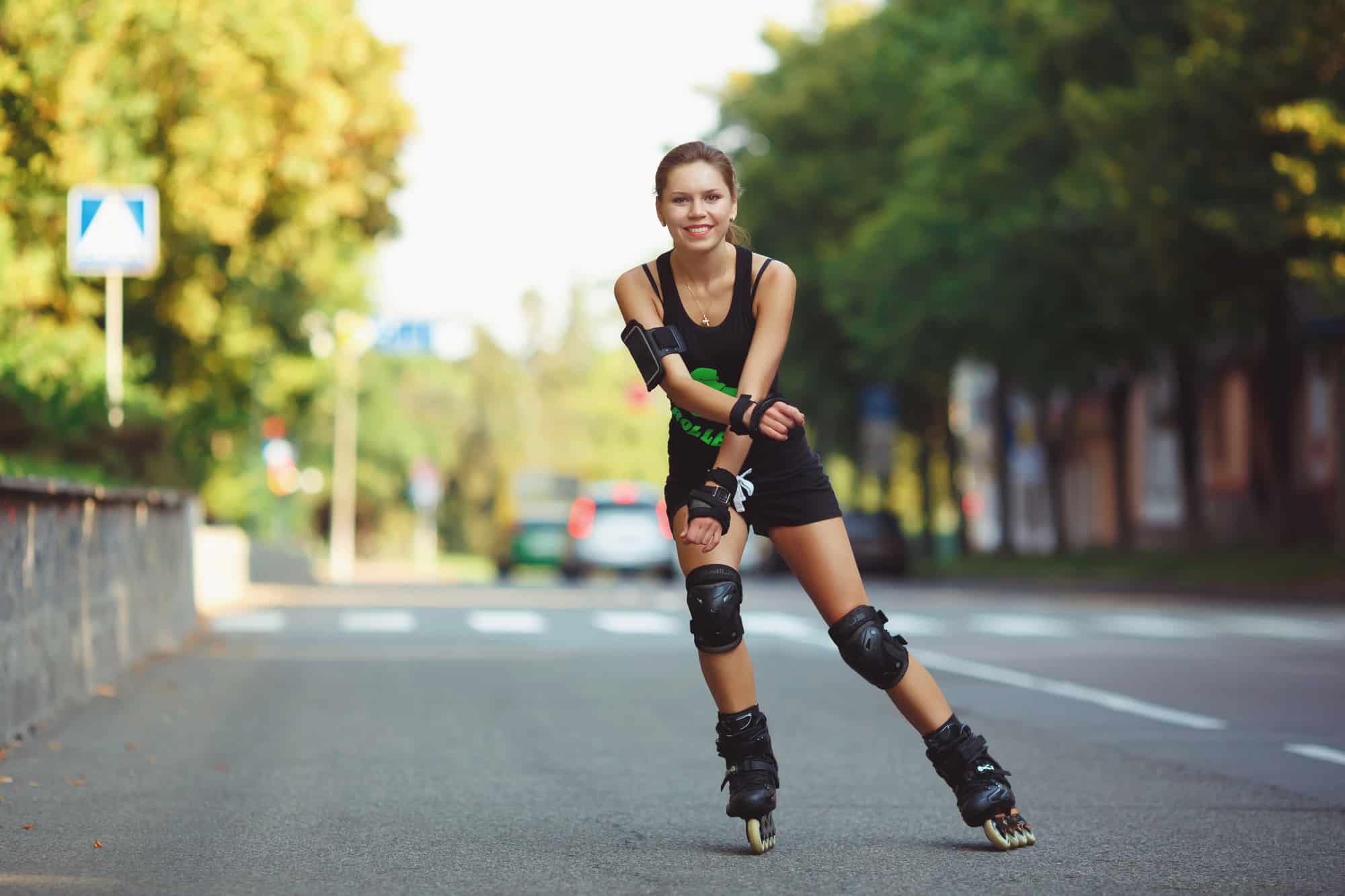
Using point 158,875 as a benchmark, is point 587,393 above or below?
above

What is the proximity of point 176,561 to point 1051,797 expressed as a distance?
10946 mm

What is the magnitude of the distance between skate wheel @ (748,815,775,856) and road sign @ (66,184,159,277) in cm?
1271

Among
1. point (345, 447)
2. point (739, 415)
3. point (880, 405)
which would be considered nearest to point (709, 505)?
point (739, 415)

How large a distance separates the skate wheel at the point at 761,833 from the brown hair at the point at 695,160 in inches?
64.7

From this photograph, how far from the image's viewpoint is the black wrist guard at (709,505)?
6430mm

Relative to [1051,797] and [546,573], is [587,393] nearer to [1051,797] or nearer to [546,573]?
[546,573]

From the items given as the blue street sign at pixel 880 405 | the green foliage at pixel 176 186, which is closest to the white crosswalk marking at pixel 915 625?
the green foliage at pixel 176 186

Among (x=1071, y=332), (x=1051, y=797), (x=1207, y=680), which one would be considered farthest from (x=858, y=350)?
(x=1051, y=797)

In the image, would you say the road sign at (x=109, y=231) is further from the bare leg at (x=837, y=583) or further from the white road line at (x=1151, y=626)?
the bare leg at (x=837, y=583)

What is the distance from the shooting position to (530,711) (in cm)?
1166

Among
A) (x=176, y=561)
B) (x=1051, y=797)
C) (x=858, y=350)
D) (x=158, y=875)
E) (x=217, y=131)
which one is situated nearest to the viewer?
(x=158, y=875)

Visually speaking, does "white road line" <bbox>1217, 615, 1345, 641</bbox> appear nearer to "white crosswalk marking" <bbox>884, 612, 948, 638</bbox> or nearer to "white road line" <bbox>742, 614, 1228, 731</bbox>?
"white crosswalk marking" <bbox>884, 612, 948, 638</bbox>

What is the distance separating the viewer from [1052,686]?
13.5m

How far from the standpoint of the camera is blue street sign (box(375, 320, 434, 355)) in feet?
162
